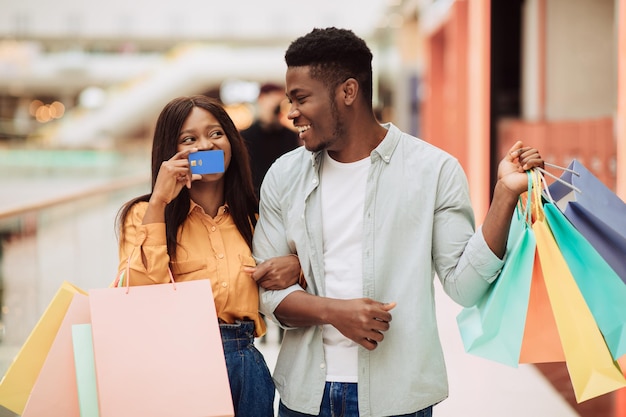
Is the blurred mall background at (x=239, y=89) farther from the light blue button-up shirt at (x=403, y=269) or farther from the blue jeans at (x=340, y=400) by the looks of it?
the blue jeans at (x=340, y=400)

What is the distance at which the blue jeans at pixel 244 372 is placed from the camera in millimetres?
2098

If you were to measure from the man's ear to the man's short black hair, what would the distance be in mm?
12

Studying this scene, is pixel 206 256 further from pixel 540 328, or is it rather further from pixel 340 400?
pixel 540 328

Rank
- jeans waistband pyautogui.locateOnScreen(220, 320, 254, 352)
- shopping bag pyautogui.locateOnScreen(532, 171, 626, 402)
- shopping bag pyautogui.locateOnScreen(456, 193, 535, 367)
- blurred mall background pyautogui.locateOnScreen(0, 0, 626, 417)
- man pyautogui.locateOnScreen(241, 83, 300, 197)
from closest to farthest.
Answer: shopping bag pyautogui.locateOnScreen(532, 171, 626, 402) → shopping bag pyautogui.locateOnScreen(456, 193, 535, 367) → jeans waistband pyautogui.locateOnScreen(220, 320, 254, 352) → blurred mall background pyautogui.locateOnScreen(0, 0, 626, 417) → man pyautogui.locateOnScreen(241, 83, 300, 197)

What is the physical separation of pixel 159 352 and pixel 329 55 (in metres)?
0.84

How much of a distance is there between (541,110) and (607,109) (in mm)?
798

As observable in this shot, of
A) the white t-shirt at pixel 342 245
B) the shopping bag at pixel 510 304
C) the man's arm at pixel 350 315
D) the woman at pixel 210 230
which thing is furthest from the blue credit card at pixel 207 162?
the shopping bag at pixel 510 304

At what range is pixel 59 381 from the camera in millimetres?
1883

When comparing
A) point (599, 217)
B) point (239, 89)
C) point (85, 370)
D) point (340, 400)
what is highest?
point (239, 89)

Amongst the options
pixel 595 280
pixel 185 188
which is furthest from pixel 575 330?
pixel 185 188

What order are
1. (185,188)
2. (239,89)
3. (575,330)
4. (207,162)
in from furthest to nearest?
1. (239,89)
2. (185,188)
3. (207,162)
4. (575,330)

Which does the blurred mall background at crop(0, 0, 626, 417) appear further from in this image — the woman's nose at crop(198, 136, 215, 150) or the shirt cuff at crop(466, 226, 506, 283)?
the woman's nose at crop(198, 136, 215, 150)

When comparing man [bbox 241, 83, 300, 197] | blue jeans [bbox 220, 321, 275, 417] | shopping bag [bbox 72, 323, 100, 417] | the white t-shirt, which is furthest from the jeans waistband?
man [bbox 241, 83, 300, 197]

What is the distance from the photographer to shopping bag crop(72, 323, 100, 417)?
72.6 inches
